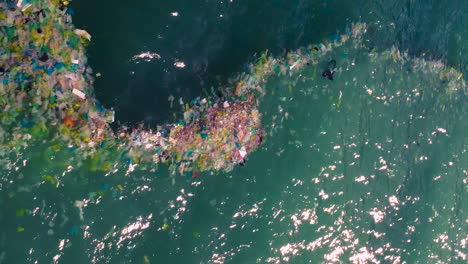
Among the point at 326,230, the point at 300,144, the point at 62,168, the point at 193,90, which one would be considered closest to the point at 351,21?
the point at 300,144

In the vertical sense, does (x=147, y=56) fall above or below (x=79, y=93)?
above

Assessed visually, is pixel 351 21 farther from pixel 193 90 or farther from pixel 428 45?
pixel 193 90

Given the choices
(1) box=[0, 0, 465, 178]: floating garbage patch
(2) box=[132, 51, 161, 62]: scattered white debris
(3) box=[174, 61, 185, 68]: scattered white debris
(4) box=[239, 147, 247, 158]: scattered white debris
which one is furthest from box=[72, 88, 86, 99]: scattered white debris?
(4) box=[239, 147, 247, 158]: scattered white debris

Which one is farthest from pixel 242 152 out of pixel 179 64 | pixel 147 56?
pixel 147 56

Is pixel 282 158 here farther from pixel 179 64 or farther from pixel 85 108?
pixel 85 108

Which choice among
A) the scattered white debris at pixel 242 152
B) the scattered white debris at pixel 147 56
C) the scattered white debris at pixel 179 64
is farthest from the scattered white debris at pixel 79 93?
the scattered white debris at pixel 242 152

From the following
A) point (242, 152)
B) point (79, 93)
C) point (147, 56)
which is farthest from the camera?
point (242, 152)
